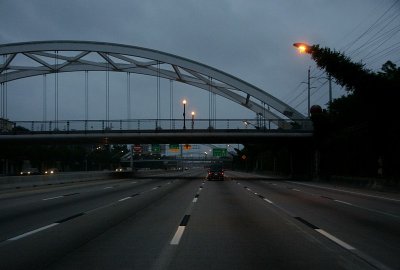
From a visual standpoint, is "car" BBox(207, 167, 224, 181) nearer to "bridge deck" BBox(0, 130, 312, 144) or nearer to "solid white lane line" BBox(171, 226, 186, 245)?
"bridge deck" BBox(0, 130, 312, 144)

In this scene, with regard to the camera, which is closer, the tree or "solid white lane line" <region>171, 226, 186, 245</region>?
"solid white lane line" <region>171, 226, 186, 245</region>

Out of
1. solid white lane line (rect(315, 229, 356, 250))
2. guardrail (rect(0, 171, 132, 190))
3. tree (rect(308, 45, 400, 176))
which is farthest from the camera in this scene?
tree (rect(308, 45, 400, 176))

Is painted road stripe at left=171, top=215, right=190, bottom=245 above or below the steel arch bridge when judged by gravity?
below

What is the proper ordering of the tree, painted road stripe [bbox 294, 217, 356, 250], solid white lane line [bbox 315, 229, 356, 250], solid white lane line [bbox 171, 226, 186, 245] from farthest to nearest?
the tree → solid white lane line [bbox 171, 226, 186, 245] → painted road stripe [bbox 294, 217, 356, 250] → solid white lane line [bbox 315, 229, 356, 250]

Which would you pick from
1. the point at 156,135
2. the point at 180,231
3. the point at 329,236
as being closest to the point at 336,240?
the point at 329,236

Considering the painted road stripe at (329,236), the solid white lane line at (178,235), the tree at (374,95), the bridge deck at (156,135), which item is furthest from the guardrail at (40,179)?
the painted road stripe at (329,236)

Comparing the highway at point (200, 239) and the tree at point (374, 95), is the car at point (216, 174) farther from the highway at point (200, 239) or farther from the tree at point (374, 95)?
the highway at point (200, 239)

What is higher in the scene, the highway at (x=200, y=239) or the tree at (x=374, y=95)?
the tree at (x=374, y=95)

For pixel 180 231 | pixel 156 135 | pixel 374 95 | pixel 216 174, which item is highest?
pixel 374 95

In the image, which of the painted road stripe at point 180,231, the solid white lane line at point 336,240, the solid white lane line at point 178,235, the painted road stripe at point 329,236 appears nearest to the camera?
the solid white lane line at point 336,240

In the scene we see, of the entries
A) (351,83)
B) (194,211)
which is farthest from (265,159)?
(194,211)

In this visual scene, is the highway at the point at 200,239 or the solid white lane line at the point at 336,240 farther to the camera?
the solid white lane line at the point at 336,240

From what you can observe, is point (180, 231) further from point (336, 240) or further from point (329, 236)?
point (336, 240)

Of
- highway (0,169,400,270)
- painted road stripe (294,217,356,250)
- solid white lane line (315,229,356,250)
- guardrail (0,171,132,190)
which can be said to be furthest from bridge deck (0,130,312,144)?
solid white lane line (315,229,356,250)
